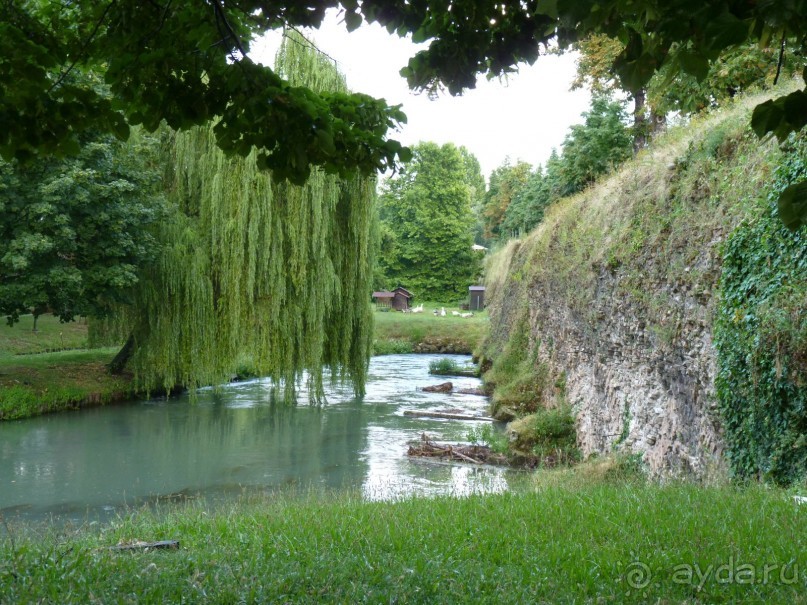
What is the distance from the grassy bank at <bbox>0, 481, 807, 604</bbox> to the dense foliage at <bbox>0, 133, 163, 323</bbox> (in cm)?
1242

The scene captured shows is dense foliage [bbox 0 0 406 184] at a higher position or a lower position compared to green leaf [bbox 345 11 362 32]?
lower

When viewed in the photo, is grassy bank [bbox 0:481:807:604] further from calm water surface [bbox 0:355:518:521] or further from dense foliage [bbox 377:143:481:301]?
dense foliage [bbox 377:143:481:301]

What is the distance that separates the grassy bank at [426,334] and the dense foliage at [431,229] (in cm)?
1684

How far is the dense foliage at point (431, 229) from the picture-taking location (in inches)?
2375

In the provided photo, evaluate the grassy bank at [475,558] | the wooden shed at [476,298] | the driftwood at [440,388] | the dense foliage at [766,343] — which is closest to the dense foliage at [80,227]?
the driftwood at [440,388]

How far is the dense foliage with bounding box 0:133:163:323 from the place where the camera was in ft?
55.1

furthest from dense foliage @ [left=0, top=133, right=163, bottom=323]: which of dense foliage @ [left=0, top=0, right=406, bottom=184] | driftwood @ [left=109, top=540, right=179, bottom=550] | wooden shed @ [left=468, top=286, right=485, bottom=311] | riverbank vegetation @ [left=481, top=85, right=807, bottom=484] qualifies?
wooden shed @ [left=468, top=286, right=485, bottom=311]

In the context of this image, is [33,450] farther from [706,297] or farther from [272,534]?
[706,297]

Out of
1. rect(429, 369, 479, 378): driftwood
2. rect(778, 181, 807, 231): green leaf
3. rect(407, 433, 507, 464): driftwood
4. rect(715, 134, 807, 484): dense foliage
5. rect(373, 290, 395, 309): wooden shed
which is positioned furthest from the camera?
rect(373, 290, 395, 309): wooden shed

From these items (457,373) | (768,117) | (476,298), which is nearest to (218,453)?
(768,117)

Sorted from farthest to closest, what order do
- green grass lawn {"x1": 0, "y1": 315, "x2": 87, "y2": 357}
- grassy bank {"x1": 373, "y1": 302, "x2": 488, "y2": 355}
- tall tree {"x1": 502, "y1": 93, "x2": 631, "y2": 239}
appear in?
grassy bank {"x1": 373, "y1": 302, "x2": 488, "y2": 355} < green grass lawn {"x1": 0, "y1": 315, "x2": 87, "y2": 357} < tall tree {"x1": 502, "y1": 93, "x2": 631, "y2": 239}

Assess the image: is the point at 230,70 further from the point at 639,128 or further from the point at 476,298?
the point at 476,298

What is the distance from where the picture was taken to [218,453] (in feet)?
48.3

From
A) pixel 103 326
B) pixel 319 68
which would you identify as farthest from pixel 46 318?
pixel 319 68
